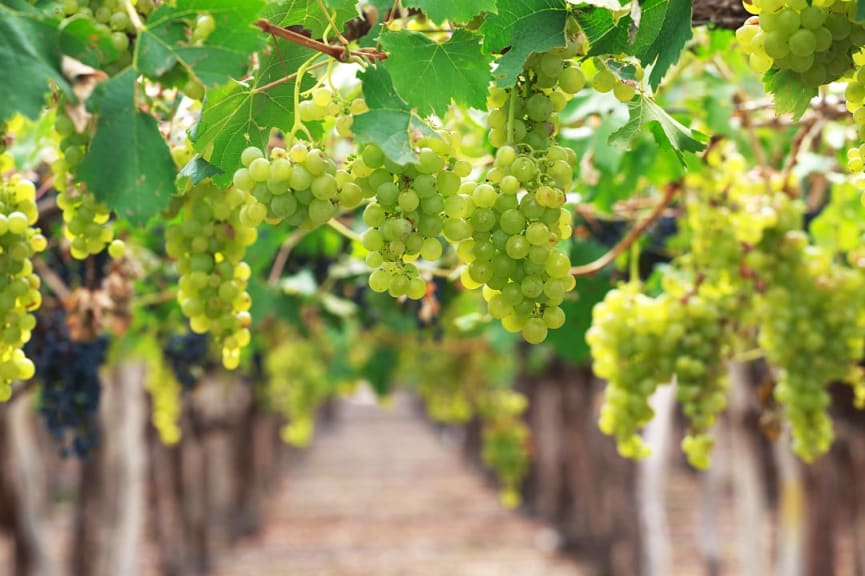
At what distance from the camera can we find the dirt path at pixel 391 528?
10.4 m

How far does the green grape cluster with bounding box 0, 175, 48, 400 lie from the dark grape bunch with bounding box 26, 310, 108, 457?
5.66 feet

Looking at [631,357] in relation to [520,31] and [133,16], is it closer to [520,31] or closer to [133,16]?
[520,31]

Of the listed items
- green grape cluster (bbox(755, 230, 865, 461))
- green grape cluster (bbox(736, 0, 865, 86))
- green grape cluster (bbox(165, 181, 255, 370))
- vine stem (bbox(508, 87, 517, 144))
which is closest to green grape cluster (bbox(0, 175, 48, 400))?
green grape cluster (bbox(165, 181, 255, 370))

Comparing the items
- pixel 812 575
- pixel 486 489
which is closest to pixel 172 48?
pixel 812 575

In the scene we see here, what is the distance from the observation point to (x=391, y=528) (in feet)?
41.1

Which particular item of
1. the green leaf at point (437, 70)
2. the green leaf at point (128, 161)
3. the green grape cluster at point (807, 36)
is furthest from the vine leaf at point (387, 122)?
the green grape cluster at point (807, 36)

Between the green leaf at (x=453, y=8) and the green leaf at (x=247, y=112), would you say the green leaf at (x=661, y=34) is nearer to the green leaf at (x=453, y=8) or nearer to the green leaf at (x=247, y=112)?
the green leaf at (x=453, y=8)

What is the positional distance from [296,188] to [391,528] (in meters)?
12.0

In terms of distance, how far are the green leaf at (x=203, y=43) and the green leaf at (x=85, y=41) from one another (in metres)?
0.04

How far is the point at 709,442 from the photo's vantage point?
2.10m

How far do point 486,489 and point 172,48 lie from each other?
15.0 meters

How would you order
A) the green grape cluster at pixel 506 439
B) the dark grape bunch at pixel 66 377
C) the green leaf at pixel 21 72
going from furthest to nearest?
the green grape cluster at pixel 506 439
the dark grape bunch at pixel 66 377
the green leaf at pixel 21 72

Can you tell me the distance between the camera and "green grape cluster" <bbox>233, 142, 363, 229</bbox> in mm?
1064

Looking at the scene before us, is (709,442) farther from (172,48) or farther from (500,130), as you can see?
(172,48)
